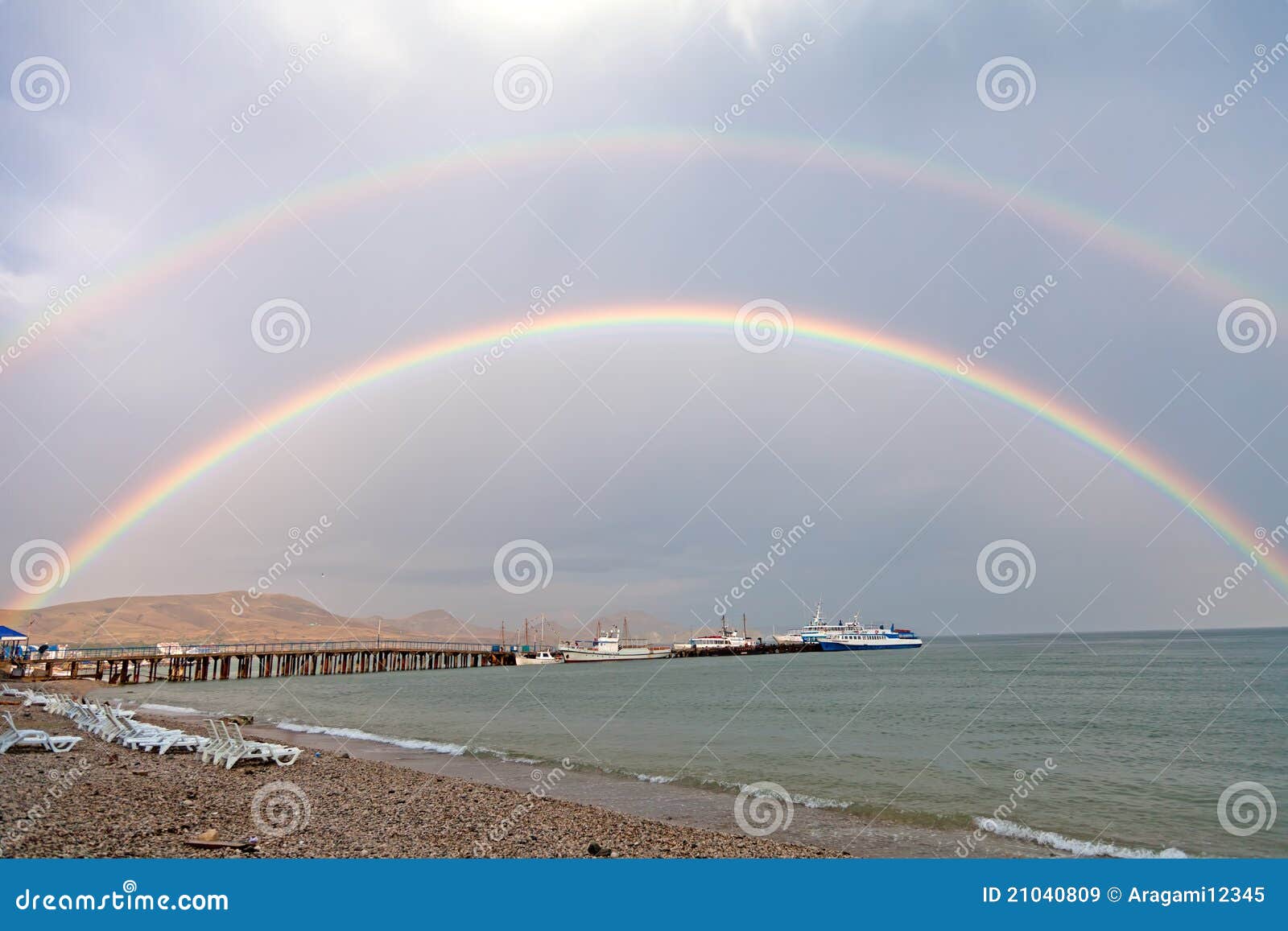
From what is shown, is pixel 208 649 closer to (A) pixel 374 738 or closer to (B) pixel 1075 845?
(A) pixel 374 738

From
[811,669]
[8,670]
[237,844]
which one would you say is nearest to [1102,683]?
[811,669]

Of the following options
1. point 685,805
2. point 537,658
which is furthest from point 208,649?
point 685,805

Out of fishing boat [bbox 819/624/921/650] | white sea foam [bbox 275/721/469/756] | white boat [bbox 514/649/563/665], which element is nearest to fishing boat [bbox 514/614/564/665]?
white boat [bbox 514/649/563/665]

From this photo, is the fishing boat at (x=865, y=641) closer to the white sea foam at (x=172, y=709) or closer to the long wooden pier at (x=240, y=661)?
the long wooden pier at (x=240, y=661)

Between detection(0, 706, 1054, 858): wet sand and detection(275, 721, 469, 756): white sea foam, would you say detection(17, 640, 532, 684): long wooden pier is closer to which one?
detection(275, 721, 469, 756): white sea foam

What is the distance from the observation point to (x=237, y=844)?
377 inches

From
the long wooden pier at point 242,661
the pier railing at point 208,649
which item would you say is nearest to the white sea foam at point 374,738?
the long wooden pier at point 242,661

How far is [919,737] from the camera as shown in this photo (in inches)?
1174

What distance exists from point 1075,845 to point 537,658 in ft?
450

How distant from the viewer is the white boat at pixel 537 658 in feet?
454

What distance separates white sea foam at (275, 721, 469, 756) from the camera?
81.8ft

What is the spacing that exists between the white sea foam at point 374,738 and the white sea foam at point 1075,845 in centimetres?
1591

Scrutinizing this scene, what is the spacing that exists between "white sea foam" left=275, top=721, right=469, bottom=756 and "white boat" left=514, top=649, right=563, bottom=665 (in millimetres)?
107572

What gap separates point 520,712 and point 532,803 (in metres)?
27.9
